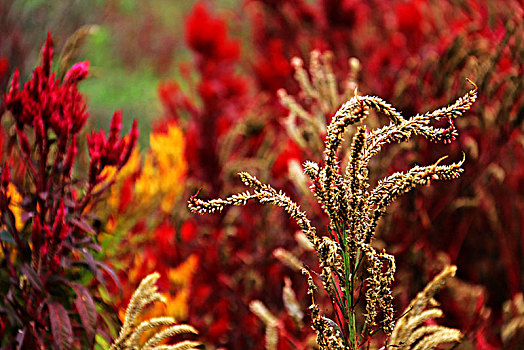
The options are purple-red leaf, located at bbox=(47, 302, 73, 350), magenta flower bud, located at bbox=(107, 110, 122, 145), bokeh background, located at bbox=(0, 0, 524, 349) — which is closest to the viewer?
purple-red leaf, located at bbox=(47, 302, 73, 350)

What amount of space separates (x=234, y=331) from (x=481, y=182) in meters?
1.03

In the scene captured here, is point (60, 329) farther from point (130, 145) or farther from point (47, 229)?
point (130, 145)

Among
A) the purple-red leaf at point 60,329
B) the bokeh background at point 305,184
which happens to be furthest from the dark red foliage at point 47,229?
the bokeh background at point 305,184

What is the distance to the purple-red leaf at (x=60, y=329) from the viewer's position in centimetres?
93

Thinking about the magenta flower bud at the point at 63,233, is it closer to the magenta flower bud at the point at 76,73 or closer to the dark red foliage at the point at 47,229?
the dark red foliage at the point at 47,229

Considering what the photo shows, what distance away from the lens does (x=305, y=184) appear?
149 centimetres

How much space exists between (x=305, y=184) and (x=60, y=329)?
28.8 inches

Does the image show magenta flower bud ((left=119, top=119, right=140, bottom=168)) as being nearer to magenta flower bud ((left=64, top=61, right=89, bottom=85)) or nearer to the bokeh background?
magenta flower bud ((left=64, top=61, right=89, bottom=85))

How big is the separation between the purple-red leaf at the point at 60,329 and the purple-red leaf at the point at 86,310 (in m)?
0.03

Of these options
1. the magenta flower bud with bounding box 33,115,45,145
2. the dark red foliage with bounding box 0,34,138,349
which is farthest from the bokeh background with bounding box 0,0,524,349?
the magenta flower bud with bounding box 33,115,45,145

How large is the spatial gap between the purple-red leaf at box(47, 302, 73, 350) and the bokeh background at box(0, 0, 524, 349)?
1.10 ft

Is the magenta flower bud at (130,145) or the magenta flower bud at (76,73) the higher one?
the magenta flower bud at (76,73)

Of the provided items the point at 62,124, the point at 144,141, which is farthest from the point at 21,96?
the point at 144,141

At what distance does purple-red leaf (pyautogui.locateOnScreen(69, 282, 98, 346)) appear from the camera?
96 cm
